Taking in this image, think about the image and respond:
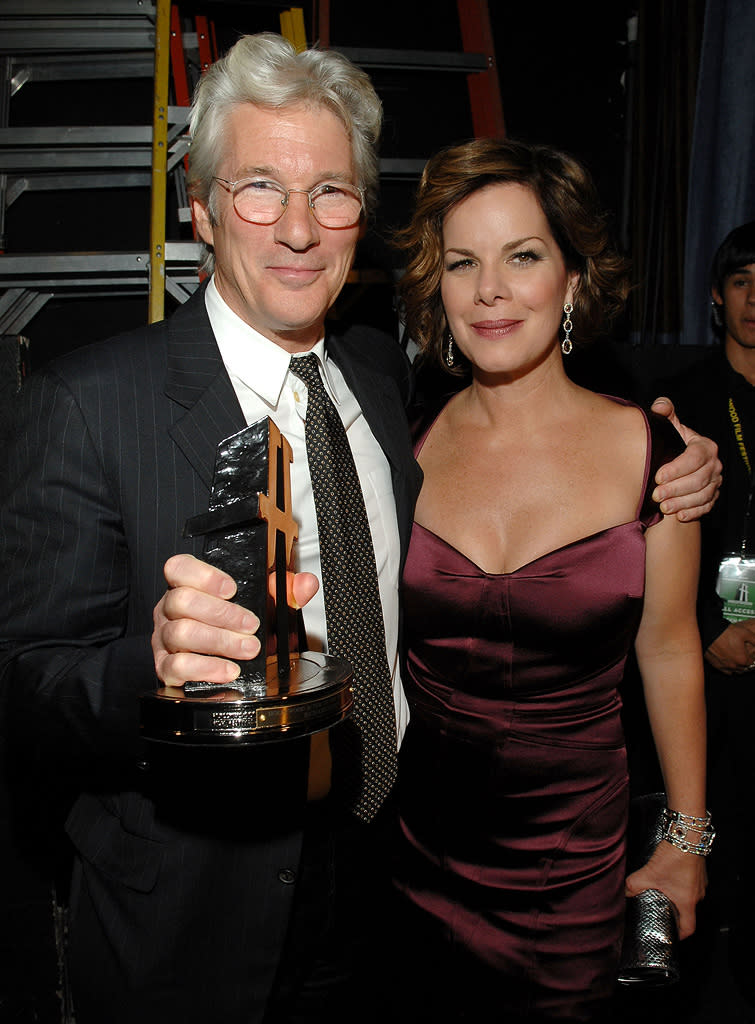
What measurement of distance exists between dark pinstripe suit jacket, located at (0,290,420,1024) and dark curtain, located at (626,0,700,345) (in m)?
3.04

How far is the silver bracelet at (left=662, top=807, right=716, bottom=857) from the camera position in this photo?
1.77 meters

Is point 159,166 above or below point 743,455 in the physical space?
above

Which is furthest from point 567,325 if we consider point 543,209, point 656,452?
point 656,452

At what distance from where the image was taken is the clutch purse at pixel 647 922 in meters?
1.58

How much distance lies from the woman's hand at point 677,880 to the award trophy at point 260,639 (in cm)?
125

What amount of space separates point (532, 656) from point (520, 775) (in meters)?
0.27

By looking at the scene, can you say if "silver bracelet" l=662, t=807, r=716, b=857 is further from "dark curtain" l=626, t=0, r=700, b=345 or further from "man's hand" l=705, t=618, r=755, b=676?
"dark curtain" l=626, t=0, r=700, b=345

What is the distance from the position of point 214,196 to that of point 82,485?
66 centimetres

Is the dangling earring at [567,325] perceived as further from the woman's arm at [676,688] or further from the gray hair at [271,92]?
the gray hair at [271,92]

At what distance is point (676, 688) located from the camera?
1789 millimetres

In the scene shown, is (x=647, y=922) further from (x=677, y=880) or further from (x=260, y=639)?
(x=260, y=639)

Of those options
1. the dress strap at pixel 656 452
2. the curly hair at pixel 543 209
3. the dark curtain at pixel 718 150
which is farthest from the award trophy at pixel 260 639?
the dark curtain at pixel 718 150

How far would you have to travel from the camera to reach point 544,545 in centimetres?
174

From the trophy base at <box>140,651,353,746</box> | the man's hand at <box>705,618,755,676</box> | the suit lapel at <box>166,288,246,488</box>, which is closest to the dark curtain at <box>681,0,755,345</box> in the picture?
the man's hand at <box>705,618,755,676</box>
